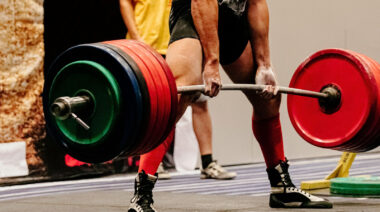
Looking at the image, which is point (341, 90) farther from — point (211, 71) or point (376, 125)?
point (211, 71)

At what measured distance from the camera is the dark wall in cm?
446

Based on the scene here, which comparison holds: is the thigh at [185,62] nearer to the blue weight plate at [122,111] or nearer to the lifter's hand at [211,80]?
the lifter's hand at [211,80]

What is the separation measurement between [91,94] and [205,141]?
7.41 feet

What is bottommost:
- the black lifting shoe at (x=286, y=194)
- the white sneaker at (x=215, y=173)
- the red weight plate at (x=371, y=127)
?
the white sneaker at (x=215, y=173)

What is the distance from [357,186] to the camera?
3.23 meters

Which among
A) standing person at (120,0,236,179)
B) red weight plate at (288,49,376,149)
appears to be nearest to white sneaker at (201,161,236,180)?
standing person at (120,0,236,179)

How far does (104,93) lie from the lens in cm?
215

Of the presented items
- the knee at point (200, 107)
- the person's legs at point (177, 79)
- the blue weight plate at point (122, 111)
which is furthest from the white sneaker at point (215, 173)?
the blue weight plate at point (122, 111)

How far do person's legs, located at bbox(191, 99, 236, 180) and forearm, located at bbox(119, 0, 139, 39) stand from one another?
2.06 ft

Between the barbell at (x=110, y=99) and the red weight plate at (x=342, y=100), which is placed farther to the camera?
the red weight plate at (x=342, y=100)

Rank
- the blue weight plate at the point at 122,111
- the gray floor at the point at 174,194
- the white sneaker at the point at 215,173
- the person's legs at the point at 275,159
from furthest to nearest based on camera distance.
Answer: the white sneaker at the point at 215,173 → the gray floor at the point at 174,194 → the person's legs at the point at 275,159 → the blue weight plate at the point at 122,111

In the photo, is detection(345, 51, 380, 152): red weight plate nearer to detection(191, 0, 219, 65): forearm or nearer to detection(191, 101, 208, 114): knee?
detection(191, 0, 219, 65): forearm

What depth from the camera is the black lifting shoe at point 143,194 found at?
251 centimetres

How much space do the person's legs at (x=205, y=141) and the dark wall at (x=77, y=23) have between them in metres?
0.92
